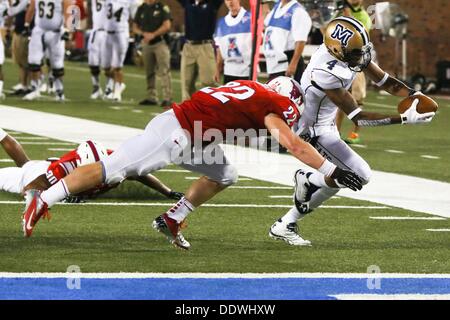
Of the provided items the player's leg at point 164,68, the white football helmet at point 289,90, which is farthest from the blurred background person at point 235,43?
the white football helmet at point 289,90

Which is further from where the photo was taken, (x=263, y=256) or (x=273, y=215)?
(x=273, y=215)

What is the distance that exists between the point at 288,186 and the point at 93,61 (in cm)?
979

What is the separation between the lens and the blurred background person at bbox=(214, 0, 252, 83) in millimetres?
16328

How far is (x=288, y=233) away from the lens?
9.36 meters

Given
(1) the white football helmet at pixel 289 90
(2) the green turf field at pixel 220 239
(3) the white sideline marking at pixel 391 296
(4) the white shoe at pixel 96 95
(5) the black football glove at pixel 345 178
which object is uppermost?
(1) the white football helmet at pixel 289 90

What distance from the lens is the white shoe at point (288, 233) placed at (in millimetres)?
9287

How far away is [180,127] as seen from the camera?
859 centimetres

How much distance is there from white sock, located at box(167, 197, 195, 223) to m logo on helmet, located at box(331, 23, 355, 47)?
1.52 meters

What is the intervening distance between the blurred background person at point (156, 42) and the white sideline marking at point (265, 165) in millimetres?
2492

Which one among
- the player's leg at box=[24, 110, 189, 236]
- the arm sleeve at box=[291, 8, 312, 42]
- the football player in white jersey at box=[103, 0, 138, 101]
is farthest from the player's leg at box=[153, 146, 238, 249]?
the football player in white jersey at box=[103, 0, 138, 101]

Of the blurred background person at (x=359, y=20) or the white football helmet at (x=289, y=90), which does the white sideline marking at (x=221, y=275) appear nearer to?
the white football helmet at (x=289, y=90)

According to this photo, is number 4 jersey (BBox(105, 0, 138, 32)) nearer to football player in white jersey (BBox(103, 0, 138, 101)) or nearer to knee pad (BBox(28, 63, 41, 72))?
football player in white jersey (BBox(103, 0, 138, 101))
